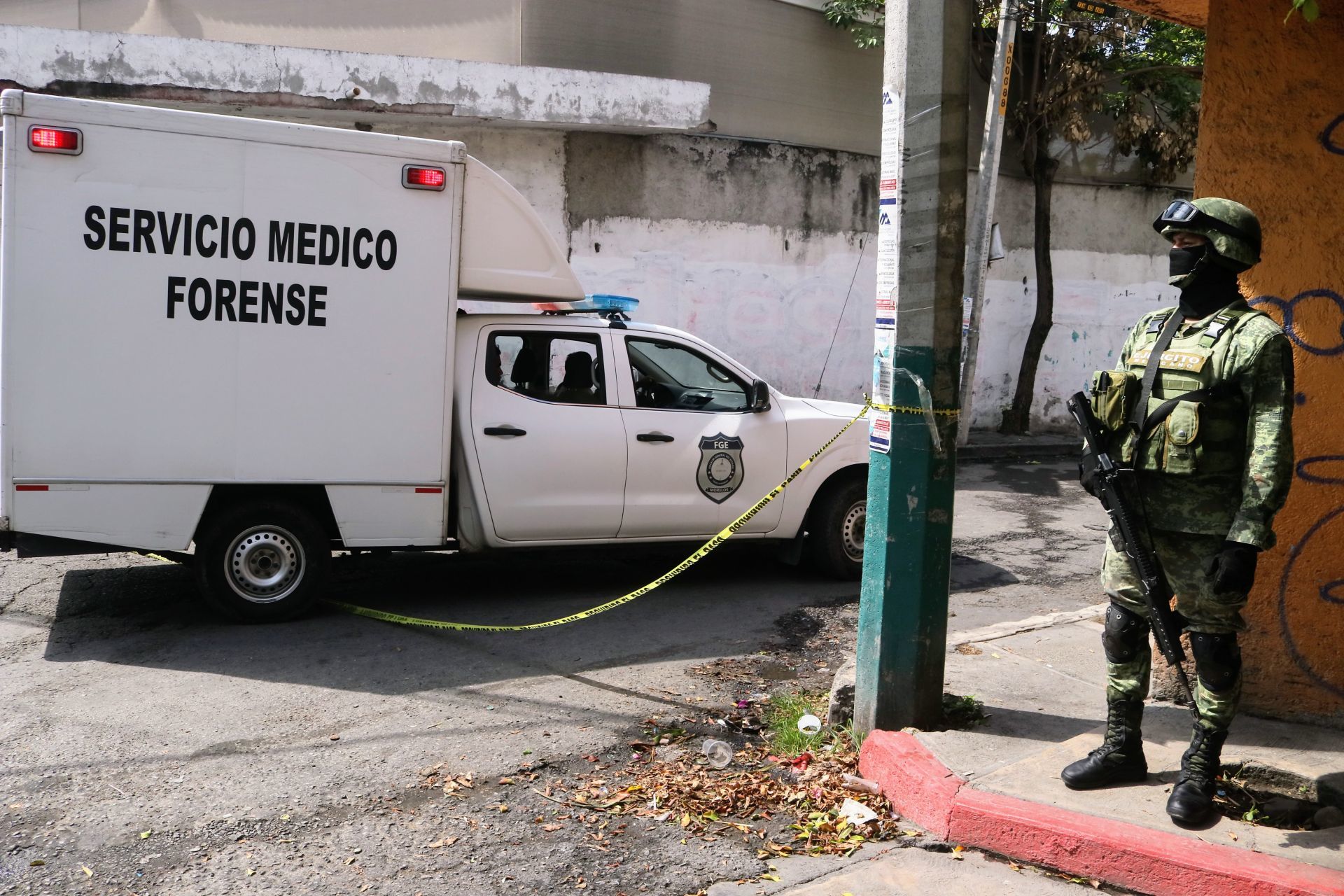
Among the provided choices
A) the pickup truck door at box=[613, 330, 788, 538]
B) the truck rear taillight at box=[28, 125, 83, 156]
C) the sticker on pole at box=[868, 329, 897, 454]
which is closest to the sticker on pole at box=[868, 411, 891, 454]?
the sticker on pole at box=[868, 329, 897, 454]

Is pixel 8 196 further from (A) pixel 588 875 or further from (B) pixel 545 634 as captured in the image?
(A) pixel 588 875

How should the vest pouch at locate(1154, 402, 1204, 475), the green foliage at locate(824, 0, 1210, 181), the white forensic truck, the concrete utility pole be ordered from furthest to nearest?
the green foliage at locate(824, 0, 1210, 181) → the white forensic truck → the concrete utility pole → the vest pouch at locate(1154, 402, 1204, 475)

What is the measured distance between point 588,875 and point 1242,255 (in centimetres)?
292

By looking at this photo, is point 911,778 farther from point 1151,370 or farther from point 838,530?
point 838,530

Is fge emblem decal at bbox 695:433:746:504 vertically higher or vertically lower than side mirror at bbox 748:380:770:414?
lower

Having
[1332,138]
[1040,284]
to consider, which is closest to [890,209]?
[1332,138]

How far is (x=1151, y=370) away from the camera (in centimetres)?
382

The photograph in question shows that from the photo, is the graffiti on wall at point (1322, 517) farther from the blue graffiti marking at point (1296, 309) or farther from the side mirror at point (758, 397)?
the side mirror at point (758, 397)

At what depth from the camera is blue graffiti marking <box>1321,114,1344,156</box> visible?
14.3 ft

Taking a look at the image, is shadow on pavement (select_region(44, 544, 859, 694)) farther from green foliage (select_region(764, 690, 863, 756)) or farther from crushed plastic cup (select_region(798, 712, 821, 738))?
crushed plastic cup (select_region(798, 712, 821, 738))

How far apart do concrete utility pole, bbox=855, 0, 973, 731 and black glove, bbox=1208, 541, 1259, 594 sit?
1137mm

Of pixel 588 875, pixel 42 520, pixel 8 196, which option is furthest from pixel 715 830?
pixel 8 196

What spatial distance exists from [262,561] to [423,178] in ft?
7.62

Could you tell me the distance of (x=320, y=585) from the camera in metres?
6.60
